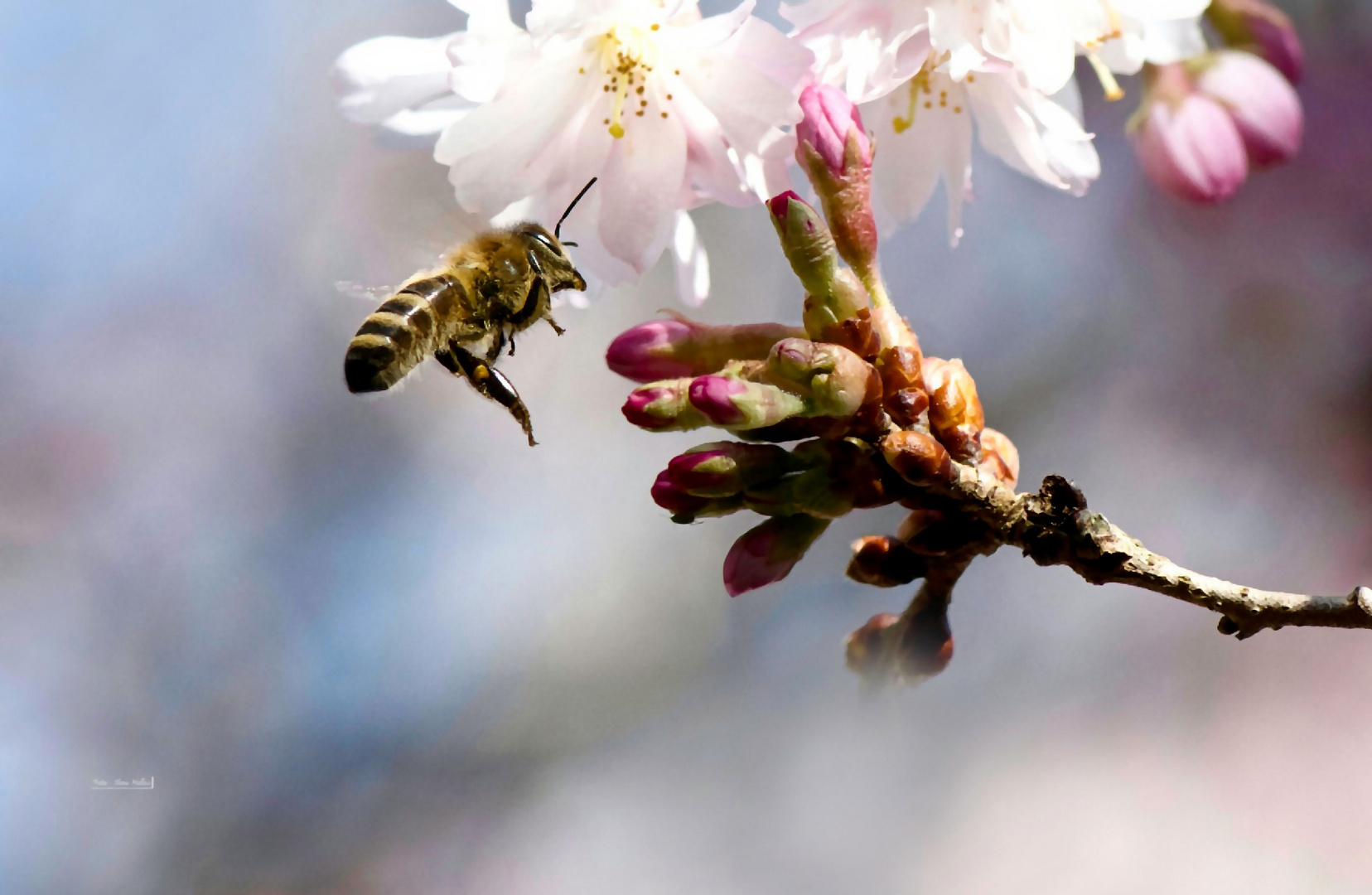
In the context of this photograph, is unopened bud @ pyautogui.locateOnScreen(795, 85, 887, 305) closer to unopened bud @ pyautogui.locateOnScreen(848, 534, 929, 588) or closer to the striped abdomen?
unopened bud @ pyautogui.locateOnScreen(848, 534, 929, 588)

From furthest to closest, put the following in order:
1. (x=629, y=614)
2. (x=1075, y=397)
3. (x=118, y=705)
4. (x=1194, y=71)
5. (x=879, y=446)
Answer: (x=629, y=614), (x=118, y=705), (x=1075, y=397), (x=1194, y=71), (x=879, y=446)

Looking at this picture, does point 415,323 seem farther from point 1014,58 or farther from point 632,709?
point 632,709

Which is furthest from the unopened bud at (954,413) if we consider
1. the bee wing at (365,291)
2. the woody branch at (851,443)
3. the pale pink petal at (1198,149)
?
the pale pink petal at (1198,149)

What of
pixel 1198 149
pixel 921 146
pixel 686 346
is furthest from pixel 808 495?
pixel 1198 149

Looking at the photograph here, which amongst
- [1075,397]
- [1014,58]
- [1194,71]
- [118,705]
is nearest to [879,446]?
[1014,58]

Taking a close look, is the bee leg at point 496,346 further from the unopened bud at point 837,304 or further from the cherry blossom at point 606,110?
the unopened bud at point 837,304
